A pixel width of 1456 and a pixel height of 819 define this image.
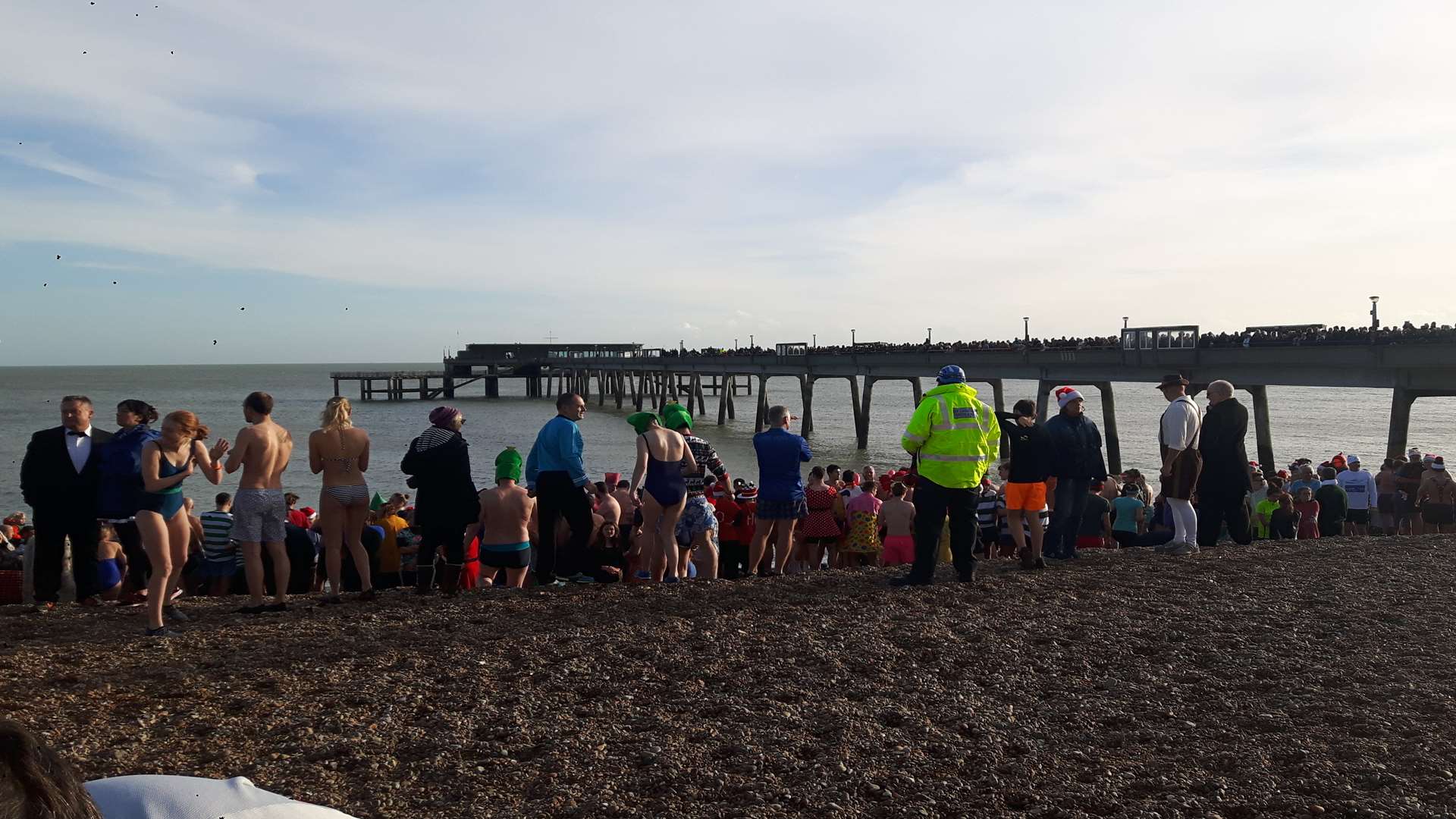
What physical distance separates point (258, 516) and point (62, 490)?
4.48ft

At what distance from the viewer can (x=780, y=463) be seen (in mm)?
7906

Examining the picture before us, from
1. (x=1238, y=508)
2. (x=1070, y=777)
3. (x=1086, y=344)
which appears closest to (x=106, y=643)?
(x=1070, y=777)

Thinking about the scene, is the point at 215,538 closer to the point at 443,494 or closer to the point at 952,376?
the point at 443,494

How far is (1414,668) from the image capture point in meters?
5.30

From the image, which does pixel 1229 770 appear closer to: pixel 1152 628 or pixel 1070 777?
pixel 1070 777

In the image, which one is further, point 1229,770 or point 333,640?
point 333,640

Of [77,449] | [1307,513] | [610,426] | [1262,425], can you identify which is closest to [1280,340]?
[1262,425]

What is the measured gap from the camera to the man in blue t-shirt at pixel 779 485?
7.86m

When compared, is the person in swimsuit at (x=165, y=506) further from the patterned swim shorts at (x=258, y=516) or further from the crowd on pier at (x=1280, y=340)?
the crowd on pier at (x=1280, y=340)

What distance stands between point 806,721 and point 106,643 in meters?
4.05

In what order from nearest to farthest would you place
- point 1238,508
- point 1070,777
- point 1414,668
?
point 1070,777, point 1414,668, point 1238,508

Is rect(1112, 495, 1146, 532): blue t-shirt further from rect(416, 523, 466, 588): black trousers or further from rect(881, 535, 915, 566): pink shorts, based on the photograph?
rect(416, 523, 466, 588): black trousers

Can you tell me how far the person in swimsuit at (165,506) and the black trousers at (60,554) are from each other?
0.87 m

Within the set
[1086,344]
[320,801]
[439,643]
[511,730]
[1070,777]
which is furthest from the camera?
[1086,344]
